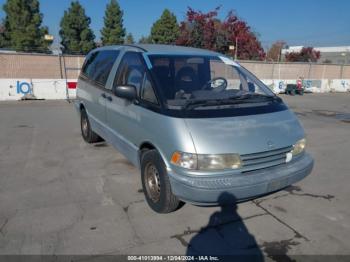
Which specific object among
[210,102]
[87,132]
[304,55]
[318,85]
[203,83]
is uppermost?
[304,55]

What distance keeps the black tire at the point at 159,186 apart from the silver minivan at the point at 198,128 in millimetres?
11

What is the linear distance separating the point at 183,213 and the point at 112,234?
886 mm

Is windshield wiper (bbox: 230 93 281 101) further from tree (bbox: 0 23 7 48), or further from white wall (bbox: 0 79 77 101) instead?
tree (bbox: 0 23 7 48)

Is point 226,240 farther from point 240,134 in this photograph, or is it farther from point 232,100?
point 232,100

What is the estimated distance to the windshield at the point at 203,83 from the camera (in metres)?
3.64

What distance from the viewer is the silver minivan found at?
10.1 feet

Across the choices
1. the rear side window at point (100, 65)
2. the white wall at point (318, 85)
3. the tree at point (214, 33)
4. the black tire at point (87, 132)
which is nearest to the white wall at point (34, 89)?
the black tire at point (87, 132)

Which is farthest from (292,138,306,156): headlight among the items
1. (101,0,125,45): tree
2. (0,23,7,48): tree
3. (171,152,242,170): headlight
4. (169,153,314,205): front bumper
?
(0,23,7,48): tree

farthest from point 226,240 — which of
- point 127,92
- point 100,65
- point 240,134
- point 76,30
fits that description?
point 76,30

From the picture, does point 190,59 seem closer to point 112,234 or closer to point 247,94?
point 247,94

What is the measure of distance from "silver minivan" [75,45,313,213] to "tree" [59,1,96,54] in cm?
3920

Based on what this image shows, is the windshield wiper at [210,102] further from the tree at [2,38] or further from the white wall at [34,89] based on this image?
the tree at [2,38]

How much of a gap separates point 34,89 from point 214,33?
957 inches

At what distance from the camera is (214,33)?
33.8 m
